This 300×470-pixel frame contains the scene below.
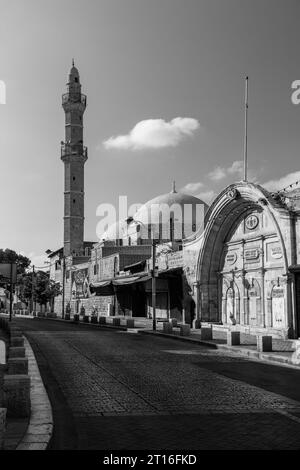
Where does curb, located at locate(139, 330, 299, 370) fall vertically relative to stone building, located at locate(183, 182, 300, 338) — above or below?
below

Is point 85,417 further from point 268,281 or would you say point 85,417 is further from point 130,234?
point 130,234

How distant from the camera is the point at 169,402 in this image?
342 inches

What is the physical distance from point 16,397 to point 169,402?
2833mm

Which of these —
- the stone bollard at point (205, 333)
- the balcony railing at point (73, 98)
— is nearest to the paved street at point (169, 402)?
the stone bollard at point (205, 333)

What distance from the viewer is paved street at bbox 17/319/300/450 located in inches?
249

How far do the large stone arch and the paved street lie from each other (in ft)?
42.8

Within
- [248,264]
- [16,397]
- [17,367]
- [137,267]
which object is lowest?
[16,397]

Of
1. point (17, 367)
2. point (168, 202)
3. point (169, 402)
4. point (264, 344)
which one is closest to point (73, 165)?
point (168, 202)

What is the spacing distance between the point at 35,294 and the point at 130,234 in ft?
63.8

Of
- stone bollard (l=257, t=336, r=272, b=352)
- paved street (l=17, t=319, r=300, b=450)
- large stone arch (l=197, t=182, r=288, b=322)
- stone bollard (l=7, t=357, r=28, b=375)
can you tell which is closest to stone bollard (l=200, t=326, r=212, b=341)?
stone bollard (l=257, t=336, r=272, b=352)

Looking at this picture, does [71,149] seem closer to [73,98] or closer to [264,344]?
[73,98]

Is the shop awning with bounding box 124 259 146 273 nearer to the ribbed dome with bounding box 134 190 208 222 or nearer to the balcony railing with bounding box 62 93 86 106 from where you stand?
the ribbed dome with bounding box 134 190 208 222

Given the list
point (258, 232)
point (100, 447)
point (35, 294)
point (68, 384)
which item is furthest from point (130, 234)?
point (100, 447)

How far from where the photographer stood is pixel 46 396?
8.80 metres
